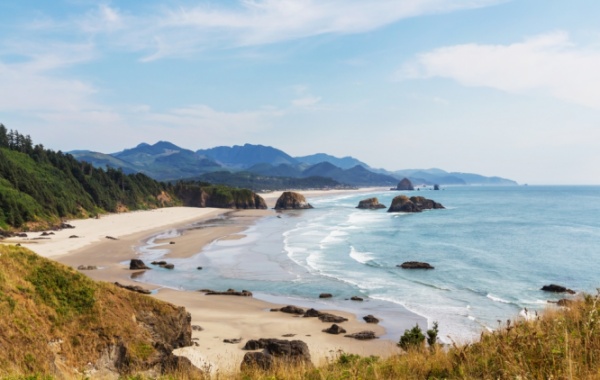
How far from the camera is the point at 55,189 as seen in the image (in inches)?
3578

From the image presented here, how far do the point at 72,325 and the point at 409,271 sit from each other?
1386 inches

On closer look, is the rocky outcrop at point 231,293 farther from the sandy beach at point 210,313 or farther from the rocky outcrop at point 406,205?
the rocky outcrop at point 406,205

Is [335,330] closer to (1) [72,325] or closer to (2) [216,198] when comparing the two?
(1) [72,325]

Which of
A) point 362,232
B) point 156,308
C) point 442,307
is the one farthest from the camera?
point 362,232

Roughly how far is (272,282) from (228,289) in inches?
181

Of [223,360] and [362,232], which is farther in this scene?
[362,232]

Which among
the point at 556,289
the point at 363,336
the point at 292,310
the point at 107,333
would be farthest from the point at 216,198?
the point at 107,333

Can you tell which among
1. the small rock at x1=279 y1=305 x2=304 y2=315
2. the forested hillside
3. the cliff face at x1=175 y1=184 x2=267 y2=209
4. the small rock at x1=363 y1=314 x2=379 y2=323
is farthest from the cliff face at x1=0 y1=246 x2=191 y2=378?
the cliff face at x1=175 y1=184 x2=267 y2=209

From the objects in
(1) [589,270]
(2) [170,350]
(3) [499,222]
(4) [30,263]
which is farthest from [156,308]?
(3) [499,222]

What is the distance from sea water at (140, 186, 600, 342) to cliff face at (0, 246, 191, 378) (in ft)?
39.8

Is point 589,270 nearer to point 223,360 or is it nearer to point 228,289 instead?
point 228,289

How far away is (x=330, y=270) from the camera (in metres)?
44.1

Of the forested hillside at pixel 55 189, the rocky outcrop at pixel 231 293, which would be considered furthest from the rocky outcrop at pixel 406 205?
the rocky outcrop at pixel 231 293

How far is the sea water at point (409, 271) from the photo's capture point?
101ft
